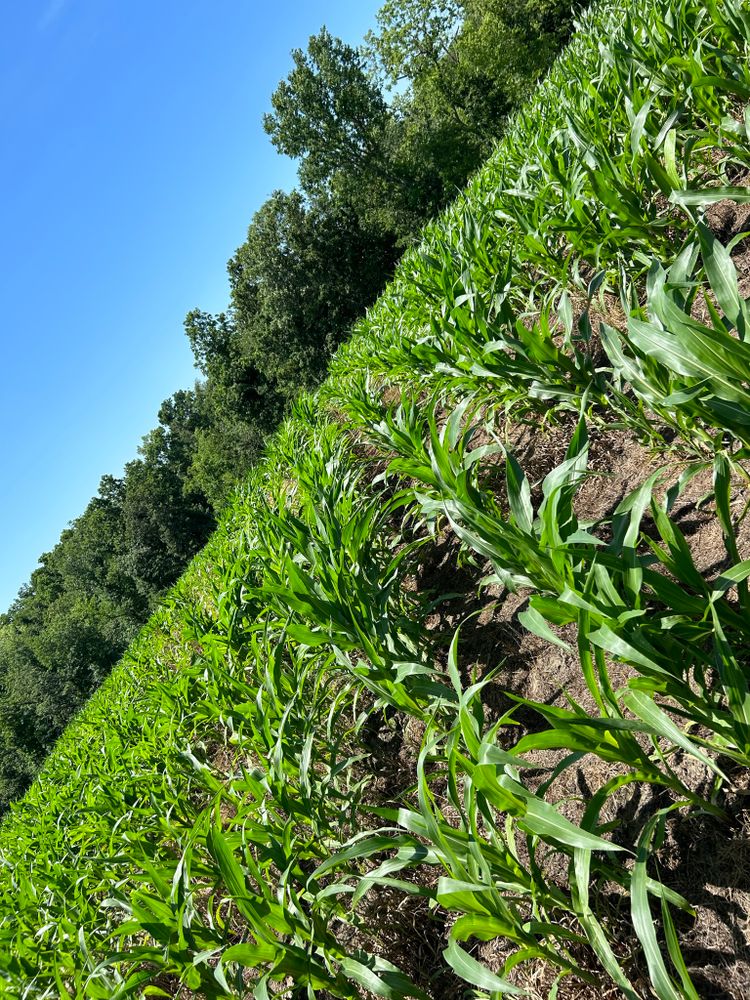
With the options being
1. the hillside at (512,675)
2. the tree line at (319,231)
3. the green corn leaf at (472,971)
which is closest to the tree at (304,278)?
the tree line at (319,231)

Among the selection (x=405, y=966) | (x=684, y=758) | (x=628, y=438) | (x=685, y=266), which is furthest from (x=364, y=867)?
(x=685, y=266)

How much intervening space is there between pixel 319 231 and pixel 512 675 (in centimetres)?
3547

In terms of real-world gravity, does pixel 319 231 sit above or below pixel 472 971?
above

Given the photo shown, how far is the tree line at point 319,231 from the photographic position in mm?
28594

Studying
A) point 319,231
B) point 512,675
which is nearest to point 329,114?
point 319,231

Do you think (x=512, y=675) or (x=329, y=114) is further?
(x=329, y=114)

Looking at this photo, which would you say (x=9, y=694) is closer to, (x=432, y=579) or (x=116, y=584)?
(x=116, y=584)

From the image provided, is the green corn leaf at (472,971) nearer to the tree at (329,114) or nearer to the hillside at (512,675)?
the hillside at (512,675)

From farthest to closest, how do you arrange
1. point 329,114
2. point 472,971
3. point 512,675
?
point 329,114, point 512,675, point 472,971

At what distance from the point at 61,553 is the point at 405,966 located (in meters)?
64.9

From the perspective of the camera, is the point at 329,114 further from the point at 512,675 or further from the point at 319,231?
the point at 512,675

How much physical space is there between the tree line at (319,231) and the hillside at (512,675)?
21.5 meters

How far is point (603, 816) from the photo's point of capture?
4.84 feet

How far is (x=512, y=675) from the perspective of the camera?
2057 millimetres
